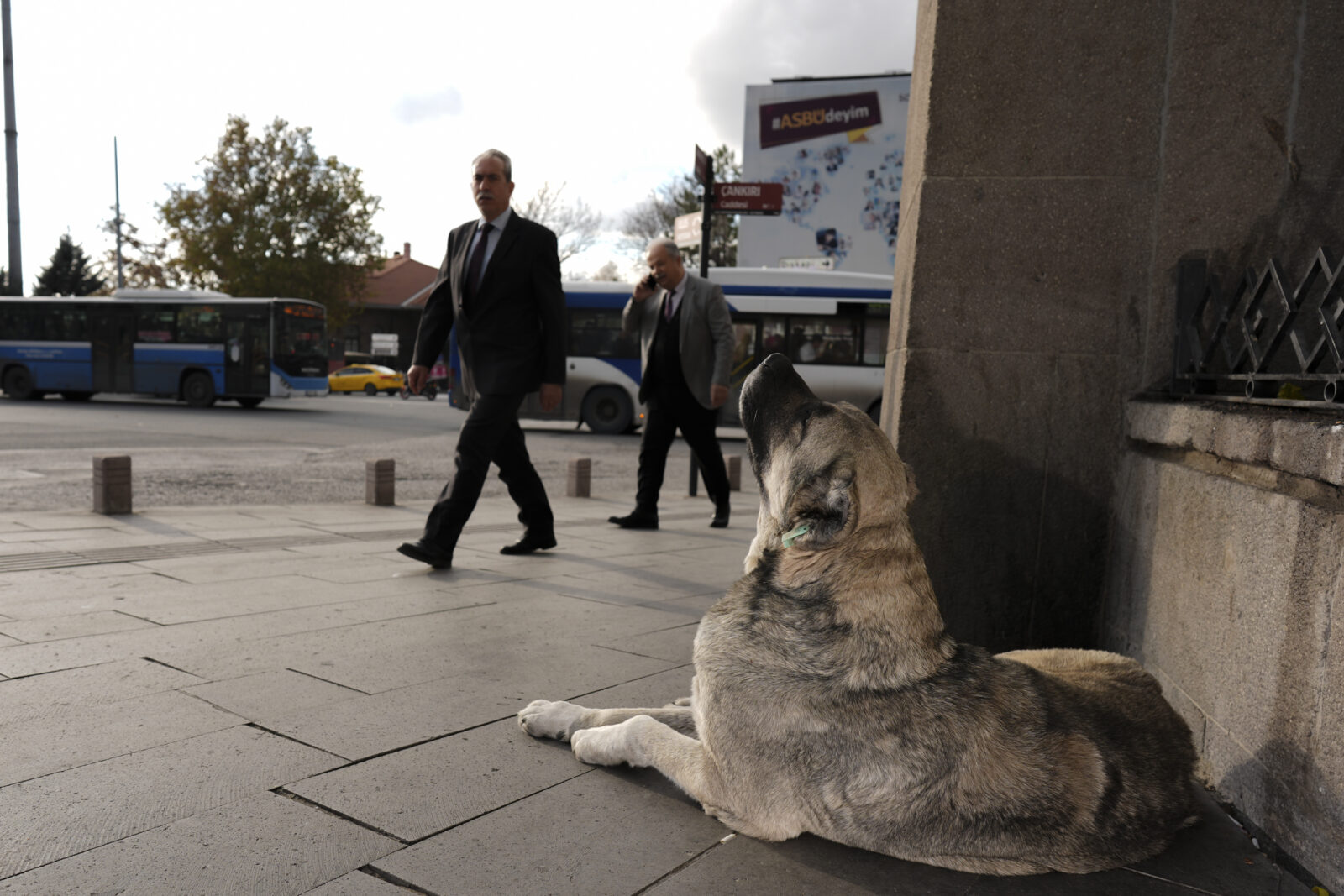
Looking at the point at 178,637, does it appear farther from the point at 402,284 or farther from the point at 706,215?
the point at 402,284

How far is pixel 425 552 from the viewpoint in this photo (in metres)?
5.63

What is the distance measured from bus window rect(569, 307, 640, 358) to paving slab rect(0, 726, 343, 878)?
1980 centimetres

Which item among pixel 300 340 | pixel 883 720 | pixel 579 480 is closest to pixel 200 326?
pixel 300 340

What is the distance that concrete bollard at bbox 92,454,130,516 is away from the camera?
7.58m

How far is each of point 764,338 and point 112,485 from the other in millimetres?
15771

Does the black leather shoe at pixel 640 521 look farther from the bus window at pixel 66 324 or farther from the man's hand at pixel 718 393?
the bus window at pixel 66 324

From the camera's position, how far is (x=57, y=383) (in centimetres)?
2836

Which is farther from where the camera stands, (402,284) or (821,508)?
(402,284)

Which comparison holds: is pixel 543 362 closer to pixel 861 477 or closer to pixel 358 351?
pixel 861 477

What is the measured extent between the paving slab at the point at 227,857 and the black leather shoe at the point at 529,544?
413 centimetres

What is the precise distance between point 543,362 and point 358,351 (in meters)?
70.9

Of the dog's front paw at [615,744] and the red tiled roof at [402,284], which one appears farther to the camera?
the red tiled roof at [402,284]

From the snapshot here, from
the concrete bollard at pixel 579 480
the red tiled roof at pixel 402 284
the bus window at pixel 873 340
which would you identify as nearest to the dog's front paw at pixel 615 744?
the concrete bollard at pixel 579 480

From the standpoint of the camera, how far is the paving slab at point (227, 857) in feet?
6.70
